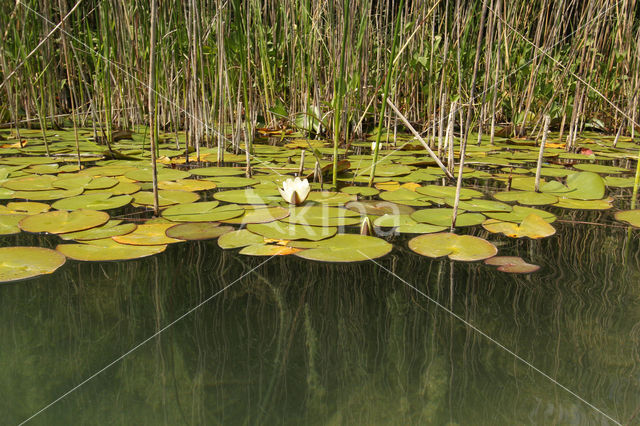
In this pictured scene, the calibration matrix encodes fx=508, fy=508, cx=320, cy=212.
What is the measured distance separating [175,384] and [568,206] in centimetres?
134

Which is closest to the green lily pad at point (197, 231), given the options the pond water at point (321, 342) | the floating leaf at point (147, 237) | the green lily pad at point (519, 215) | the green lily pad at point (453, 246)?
the floating leaf at point (147, 237)

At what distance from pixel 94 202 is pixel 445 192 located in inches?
43.8

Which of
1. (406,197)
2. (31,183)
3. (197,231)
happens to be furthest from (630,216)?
(31,183)

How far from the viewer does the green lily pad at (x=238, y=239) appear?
1192 mm

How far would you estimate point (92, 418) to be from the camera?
585 mm

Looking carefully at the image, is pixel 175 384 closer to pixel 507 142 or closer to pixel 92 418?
pixel 92 418

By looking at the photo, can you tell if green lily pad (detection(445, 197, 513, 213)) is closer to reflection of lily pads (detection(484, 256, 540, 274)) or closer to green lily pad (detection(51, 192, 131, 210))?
reflection of lily pads (detection(484, 256, 540, 274))

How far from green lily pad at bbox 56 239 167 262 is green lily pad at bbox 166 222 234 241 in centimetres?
8

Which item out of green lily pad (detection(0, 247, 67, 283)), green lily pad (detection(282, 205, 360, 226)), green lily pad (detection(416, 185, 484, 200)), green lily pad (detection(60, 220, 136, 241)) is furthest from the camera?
green lily pad (detection(416, 185, 484, 200))

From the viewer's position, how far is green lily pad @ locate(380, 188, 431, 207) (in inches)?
62.7

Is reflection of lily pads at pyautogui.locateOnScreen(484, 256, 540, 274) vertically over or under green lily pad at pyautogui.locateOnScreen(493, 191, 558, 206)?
under

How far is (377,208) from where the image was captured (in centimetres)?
153

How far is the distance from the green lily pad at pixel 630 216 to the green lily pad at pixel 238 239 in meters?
1.00

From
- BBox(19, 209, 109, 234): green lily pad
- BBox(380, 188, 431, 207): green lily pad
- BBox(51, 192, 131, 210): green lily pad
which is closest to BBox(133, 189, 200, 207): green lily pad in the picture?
BBox(51, 192, 131, 210): green lily pad
